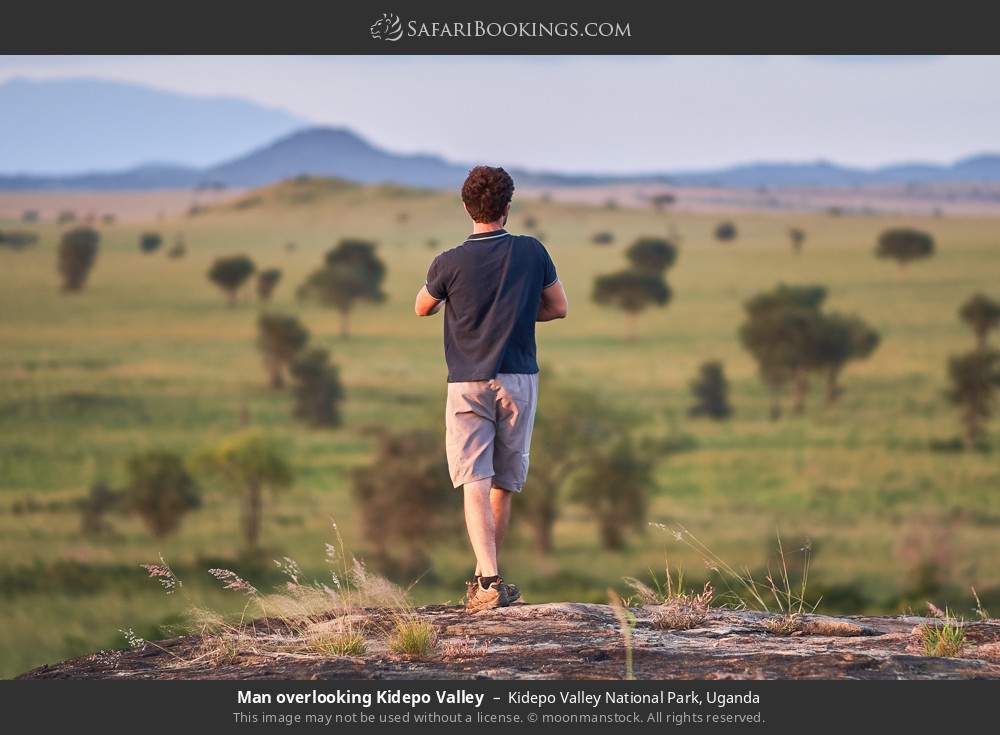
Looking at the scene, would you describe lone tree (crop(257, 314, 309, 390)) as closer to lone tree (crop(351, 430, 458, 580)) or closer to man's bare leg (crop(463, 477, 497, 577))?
lone tree (crop(351, 430, 458, 580))

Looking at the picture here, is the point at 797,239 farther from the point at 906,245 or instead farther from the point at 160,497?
the point at 160,497

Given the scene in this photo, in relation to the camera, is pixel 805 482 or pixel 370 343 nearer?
pixel 805 482

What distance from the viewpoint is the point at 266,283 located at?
368 ft

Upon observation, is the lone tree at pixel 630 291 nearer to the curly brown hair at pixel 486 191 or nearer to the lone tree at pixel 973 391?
the lone tree at pixel 973 391

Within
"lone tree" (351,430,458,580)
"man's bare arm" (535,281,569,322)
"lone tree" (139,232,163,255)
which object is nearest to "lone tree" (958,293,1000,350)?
"lone tree" (351,430,458,580)

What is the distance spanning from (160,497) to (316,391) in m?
18.1

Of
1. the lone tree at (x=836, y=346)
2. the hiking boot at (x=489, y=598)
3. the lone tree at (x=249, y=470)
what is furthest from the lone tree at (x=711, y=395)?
the hiking boot at (x=489, y=598)

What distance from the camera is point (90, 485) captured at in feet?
207

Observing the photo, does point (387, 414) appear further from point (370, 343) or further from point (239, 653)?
point (239, 653)

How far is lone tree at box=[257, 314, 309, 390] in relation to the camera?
8519 cm

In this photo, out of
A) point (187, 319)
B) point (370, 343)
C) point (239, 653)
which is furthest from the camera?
point (187, 319)

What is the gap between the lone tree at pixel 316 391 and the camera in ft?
243

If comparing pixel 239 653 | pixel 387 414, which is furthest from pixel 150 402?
pixel 239 653

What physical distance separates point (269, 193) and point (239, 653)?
162m
